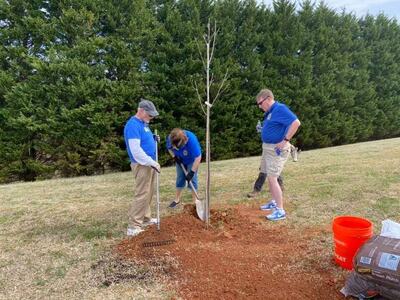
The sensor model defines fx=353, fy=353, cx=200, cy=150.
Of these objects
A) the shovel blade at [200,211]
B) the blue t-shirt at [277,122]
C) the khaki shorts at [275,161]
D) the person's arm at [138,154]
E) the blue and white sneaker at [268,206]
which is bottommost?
the blue and white sneaker at [268,206]

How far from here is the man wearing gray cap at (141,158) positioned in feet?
13.6

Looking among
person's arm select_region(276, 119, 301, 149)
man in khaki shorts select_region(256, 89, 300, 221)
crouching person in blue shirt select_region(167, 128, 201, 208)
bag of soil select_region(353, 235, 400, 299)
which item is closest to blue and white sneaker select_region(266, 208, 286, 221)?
man in khaki shorts select_region(256, 89, 300, 221)

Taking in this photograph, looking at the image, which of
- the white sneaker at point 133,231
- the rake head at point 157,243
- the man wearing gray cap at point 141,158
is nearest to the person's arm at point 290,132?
the man wearing gray cap at point 141,158

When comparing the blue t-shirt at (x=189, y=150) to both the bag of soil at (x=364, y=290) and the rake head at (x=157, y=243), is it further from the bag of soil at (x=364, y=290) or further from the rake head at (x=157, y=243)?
the bag of soil at (x=364, y=290)

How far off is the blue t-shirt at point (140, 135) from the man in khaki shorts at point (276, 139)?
1.58m

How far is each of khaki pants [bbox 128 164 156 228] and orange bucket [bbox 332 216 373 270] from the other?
2.23 metres

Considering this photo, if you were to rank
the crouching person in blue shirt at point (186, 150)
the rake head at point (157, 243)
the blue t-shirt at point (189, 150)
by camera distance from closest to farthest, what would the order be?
the rake head at point (157, 243), the crouching person in blue shirt at point (186, 150), the blue t-shirt at point (189, 150)

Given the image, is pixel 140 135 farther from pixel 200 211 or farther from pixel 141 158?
pixel 200 211

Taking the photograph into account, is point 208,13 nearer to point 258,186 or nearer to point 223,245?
point 258,186

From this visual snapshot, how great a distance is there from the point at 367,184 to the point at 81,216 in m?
5.04

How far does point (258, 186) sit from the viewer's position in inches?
244

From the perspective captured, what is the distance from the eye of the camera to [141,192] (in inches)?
174

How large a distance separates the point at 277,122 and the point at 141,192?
2.00 meters

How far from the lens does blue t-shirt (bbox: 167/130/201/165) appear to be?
5.09 m
